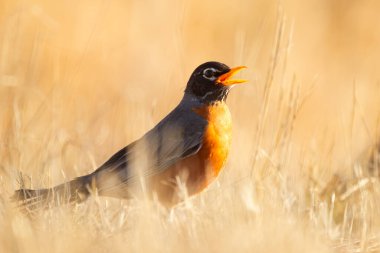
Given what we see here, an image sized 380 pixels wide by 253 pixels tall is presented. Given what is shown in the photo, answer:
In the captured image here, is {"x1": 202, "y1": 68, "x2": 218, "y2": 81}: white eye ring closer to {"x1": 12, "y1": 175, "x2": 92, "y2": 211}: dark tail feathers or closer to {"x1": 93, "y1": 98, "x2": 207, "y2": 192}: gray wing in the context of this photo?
{"x1": 93, "y1": 98, "x2": 207, "y2": 192}: gray wing

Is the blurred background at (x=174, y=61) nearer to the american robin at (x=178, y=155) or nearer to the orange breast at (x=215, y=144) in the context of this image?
the american robin at (x=178, y=155)

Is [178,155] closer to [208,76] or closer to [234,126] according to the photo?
[208,76]

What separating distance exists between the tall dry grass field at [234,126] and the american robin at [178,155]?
17 cm

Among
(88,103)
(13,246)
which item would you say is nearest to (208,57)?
(88,103)

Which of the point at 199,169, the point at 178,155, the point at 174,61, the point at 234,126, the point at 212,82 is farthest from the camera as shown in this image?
the point at 174,61

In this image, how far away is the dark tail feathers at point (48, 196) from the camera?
5.90 meters

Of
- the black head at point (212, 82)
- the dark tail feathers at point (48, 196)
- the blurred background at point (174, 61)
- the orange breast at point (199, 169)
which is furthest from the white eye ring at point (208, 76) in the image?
the dark tail feathers at point (48, 196)

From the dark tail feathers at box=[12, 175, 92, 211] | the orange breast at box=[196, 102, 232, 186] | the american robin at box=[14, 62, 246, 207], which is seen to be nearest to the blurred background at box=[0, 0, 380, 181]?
the american robin at box=[14, 62, 246, 207]

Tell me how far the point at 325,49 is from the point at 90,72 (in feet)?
15.0

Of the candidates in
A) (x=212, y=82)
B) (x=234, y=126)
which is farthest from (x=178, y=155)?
(x=234, y=126)

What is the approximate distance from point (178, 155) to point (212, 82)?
90 cm

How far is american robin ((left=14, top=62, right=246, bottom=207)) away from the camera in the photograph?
23.0ft

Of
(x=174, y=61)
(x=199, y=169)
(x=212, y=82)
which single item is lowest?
(x=199, y=169)

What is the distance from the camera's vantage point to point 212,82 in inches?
313
